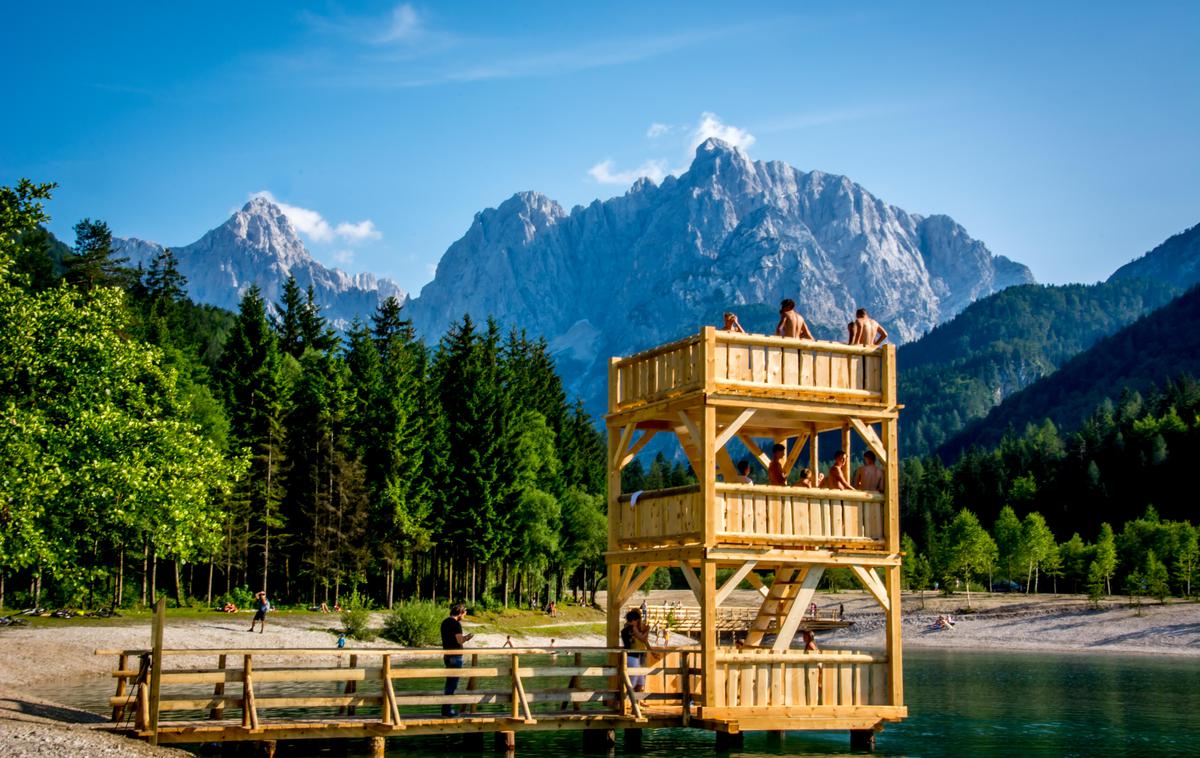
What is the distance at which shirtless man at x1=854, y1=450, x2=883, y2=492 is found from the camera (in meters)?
25.5

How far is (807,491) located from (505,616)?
52.0 meters

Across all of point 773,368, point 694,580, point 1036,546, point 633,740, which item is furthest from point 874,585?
point 1036,546

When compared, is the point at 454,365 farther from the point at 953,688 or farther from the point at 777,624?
the point at 777,624

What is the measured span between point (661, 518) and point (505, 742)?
17.8 ft

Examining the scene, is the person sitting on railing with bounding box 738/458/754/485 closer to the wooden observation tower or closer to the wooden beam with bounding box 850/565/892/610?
the wooden observation tower

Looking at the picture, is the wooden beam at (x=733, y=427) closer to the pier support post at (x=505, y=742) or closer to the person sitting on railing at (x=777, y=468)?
the person sitting on railing at (x=777, y=468)

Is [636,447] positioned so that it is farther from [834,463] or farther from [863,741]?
[863,741]

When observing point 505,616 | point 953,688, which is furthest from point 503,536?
point 953,688

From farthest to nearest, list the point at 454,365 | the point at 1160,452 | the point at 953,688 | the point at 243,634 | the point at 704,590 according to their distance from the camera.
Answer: the point at 1160,452 < the point at 454,365 < the point at 243,634 < the point at 953,688 < the point at 704,590

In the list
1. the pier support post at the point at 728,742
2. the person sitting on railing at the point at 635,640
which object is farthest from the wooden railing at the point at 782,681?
the pier support post at the point at 728,742

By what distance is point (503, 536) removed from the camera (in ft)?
233

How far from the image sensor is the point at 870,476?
2572 centimetres

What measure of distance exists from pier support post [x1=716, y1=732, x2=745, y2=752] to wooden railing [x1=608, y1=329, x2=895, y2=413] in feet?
24.6

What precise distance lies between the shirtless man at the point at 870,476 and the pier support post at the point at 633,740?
693 centimetres
